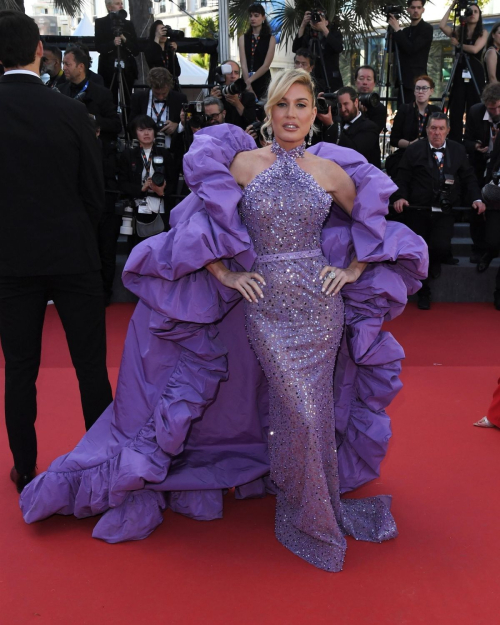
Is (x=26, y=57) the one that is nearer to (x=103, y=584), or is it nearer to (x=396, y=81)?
(x=103, y=584)

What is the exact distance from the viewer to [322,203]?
8.57 ft

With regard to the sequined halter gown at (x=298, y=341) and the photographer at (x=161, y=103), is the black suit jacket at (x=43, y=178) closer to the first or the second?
the sequined halter gown at (x=298, y=341)

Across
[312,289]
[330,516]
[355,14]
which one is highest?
[355,14]

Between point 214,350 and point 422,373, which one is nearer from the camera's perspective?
point 214,350

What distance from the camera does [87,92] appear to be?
623 cm

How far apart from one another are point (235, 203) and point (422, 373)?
2.41 metres

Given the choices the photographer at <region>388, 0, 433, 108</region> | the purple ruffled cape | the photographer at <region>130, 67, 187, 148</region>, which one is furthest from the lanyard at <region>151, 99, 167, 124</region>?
the purple ruffled cape

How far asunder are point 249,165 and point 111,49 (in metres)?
5.28

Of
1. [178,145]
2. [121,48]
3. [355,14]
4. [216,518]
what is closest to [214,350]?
[216,518]

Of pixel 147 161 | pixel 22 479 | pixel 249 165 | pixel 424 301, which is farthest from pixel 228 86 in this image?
pixel 22 479

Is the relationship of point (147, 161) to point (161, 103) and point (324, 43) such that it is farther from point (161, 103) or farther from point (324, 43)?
point (324, 43)

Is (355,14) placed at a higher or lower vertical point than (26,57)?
higher

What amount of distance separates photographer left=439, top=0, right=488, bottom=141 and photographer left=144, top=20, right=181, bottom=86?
9.22 ft

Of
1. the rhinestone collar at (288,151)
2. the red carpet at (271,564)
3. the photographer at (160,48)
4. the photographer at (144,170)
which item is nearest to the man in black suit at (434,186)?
the photographer at (144,170)
